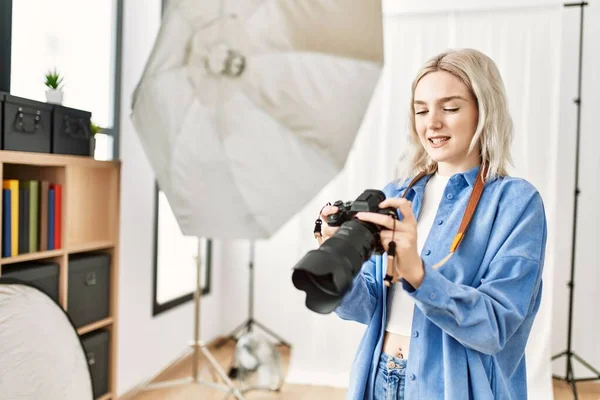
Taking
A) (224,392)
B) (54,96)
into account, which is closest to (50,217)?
(54,96)

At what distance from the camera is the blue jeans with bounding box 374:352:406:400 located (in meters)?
0.94

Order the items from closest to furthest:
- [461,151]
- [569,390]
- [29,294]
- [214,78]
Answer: [461,151] → [29,294] → [214,78] → [569,390]

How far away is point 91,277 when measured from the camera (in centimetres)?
202

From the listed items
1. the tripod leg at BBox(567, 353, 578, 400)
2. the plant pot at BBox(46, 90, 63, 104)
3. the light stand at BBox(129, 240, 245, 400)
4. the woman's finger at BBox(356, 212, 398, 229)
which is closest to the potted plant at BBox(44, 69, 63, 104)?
the plant pot at BBox(46, 90, 63, 104)

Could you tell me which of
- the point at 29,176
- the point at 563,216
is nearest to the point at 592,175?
the point at 563,216

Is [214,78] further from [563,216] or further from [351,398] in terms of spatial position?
[563,216]

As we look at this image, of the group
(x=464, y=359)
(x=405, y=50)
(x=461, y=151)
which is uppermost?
(x=405, y=50)

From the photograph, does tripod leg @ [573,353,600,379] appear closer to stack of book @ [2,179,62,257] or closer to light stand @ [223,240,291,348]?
light stand @ [223,240,291,348]

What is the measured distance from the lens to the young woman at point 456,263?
2.60ft

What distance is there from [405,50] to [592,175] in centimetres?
120

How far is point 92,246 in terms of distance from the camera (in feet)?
6.62

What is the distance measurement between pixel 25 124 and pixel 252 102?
75 centimetres

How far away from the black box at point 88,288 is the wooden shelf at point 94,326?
0.02m

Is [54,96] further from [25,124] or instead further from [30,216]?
[30,216]
